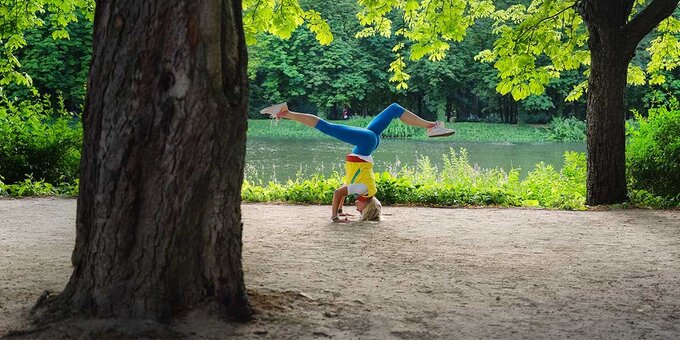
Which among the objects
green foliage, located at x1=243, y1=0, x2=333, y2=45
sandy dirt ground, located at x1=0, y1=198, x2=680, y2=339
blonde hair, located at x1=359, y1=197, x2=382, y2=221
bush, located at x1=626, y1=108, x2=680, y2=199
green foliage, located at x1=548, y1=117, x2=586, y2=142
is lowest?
sandy dirt ground, located at x1=0, y1=198, x2=680, y2=339

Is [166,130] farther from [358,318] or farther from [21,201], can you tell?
[21,201]

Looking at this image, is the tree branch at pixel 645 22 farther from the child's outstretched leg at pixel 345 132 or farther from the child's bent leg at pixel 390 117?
the child's outstretched leg at pixel 345 132

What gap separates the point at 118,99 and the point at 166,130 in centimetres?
33

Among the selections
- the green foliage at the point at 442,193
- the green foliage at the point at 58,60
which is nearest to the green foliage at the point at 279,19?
the green foliage at the point at 442,193

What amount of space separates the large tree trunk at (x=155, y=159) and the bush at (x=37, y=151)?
32.0ft

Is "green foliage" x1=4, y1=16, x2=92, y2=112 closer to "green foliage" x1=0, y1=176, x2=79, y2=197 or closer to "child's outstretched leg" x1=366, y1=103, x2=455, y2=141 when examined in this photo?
"green foliage" x1=0, y1=176, x2=79, y2=197

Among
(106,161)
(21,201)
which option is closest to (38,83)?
(21,201)

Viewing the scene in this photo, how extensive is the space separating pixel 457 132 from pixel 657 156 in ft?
105

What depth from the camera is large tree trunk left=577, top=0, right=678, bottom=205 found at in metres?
10.7

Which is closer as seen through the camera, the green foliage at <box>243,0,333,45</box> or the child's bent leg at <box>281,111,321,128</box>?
the child's bent leg at <box>281,111,321,128</box>

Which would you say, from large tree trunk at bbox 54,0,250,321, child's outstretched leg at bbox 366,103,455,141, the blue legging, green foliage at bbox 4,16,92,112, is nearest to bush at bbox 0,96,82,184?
the blue legging

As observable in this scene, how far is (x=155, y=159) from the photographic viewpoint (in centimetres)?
394

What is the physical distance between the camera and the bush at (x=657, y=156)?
1135cm

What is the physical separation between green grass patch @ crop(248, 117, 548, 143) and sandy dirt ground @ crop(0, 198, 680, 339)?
3167 centimetres
